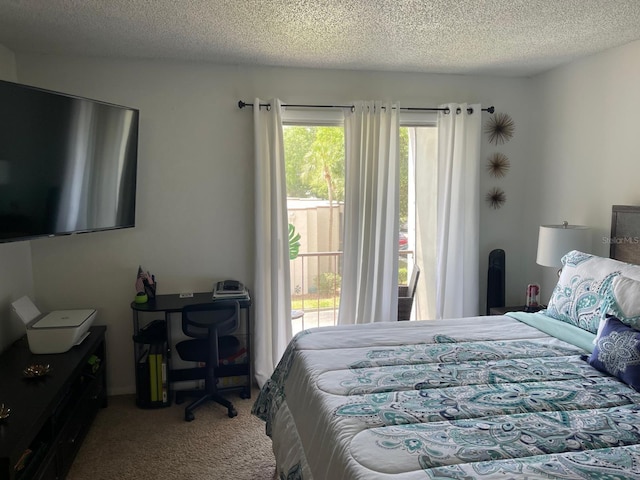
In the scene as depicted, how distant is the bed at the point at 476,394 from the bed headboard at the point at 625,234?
1.39ft

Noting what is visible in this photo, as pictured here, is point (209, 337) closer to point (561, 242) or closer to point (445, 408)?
point (445, 408)

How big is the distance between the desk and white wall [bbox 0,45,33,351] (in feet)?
2.34

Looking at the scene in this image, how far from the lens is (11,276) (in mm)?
2918

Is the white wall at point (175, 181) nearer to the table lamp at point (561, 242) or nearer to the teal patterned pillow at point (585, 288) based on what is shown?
the table lamp at point (561, 242)

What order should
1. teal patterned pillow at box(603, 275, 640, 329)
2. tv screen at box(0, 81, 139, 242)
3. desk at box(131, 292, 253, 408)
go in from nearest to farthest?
teal patterned pillow at box(603, 275, 640, 329)
tv screen at box(0, 81, 139, 242)
desk at box(131, 292, 253, 408)

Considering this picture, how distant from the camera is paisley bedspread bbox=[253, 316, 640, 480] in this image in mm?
1354

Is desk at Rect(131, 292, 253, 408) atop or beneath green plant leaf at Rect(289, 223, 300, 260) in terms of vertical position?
beneath

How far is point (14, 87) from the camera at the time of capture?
2191 mm

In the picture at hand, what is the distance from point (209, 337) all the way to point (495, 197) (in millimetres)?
2623

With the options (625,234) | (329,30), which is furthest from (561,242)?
(329,30)

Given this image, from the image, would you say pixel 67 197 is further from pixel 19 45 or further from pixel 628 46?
pixel 628 46

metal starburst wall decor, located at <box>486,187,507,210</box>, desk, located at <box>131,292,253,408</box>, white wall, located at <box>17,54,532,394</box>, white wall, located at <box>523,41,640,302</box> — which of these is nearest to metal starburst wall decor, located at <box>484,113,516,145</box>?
white wall, located at <box>523,41,640,302</box>

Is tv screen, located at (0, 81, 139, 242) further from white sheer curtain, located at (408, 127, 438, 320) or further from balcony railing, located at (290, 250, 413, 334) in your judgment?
white sheer curtain, located at (408, 127, 438, 320)

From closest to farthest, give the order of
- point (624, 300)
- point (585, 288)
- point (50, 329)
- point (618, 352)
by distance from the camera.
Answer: point (618, 352) → point (624, 300) → point (585, 288) → point (50, 329)
